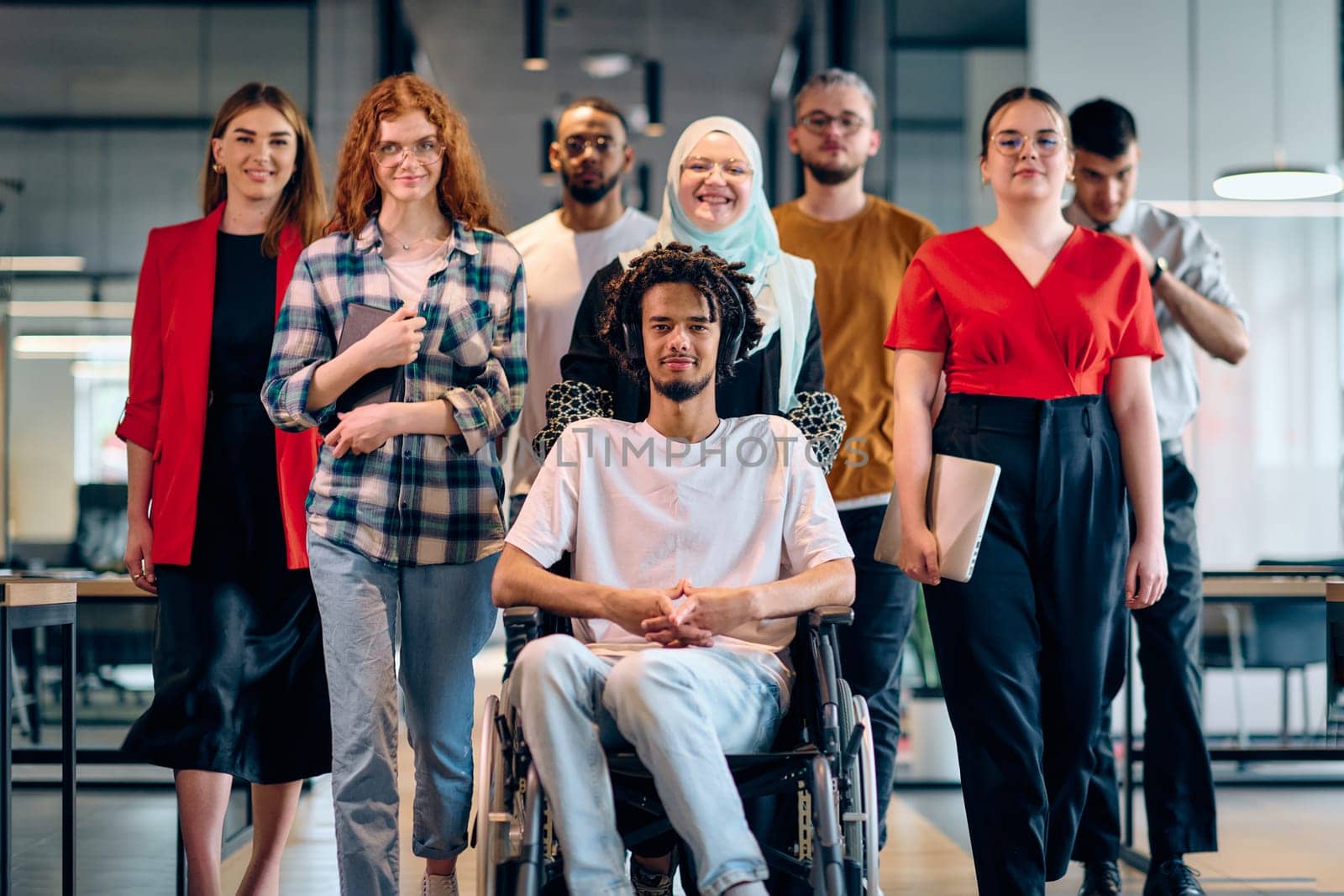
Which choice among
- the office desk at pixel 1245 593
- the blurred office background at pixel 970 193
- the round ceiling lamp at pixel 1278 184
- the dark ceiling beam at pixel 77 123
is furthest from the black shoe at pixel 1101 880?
the dark ceiling beam at pixel 77 123

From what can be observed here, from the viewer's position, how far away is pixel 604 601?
224 cm

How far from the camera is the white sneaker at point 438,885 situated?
252cm

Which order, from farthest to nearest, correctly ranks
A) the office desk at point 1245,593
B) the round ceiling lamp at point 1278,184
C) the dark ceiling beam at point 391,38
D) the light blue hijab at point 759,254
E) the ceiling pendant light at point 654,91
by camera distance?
1. the ceiling pendant light at point 654,91
2. the dark ceiling beam at point 391,38
3. the round ceiling lamp at point 1278,184
4. the office desk at point 1245,593
5. the light blue hijab at point 759,254

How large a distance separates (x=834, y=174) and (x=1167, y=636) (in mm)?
1334

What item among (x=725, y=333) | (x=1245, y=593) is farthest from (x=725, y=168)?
(x=1245, y=593)

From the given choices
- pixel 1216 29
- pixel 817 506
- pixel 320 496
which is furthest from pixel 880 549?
pixel 1216 29

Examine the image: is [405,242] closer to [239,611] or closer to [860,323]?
[239,611]

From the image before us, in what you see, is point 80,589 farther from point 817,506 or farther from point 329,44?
point 329,44

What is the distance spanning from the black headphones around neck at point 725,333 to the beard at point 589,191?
3.16 ft

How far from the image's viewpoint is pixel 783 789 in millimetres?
2072

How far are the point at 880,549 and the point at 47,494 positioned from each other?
3963mm

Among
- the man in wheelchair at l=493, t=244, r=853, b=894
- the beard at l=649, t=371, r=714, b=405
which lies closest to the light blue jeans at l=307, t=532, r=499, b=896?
the man in wheelchair at l=493, t=244, r=853, b=894

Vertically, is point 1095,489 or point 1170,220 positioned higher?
point 1170,220

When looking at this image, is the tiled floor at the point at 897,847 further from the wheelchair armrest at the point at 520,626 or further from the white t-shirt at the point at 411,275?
the white t-shirt at the point at 411,275
